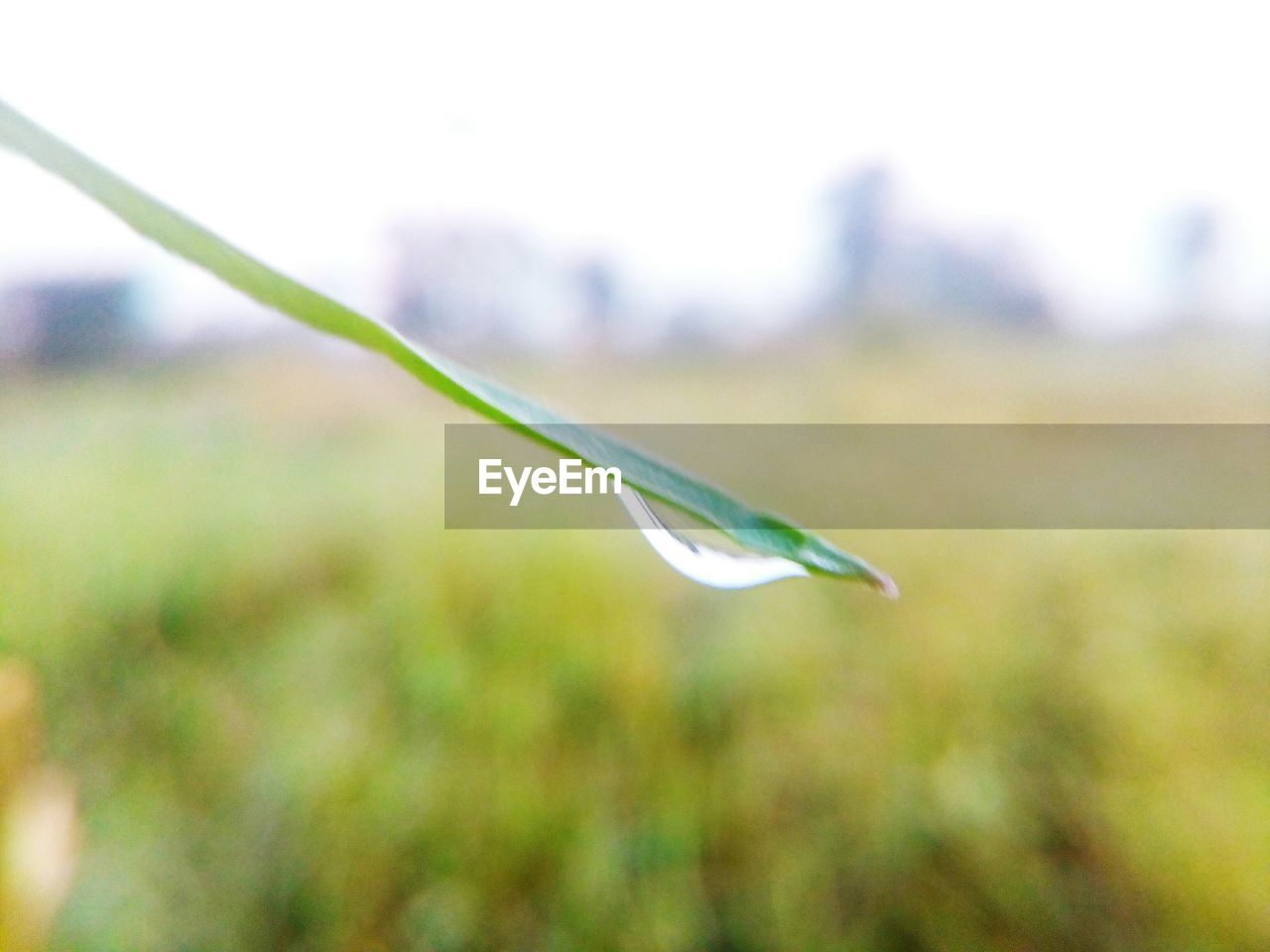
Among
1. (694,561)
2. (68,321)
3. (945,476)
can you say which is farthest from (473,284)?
(694,561)

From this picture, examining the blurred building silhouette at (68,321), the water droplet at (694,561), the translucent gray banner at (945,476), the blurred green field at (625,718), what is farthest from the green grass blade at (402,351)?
the blurred building silhouette at (68,321)

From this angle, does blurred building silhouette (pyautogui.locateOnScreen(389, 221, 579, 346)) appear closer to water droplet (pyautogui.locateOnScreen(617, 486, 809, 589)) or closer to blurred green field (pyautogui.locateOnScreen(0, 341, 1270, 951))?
blurred green field (pyautogui.locateOnScreen(0, 341, 1270, 951))

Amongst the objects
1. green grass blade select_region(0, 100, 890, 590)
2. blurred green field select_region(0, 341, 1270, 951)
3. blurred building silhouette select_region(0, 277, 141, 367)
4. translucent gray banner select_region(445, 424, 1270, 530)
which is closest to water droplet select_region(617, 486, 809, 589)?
green grass blade select_region(0, 100, 890, 590)

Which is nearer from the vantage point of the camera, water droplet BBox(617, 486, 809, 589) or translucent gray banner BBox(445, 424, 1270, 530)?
water droplet BBox(617, 486, 809, 589)

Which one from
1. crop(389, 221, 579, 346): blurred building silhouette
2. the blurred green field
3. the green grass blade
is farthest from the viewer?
crop(389, 221, 579, 346): blurred building silhouette

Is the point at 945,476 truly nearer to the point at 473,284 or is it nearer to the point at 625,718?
the point at 625,718
